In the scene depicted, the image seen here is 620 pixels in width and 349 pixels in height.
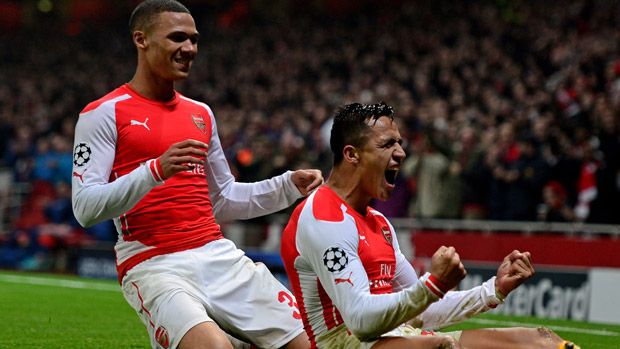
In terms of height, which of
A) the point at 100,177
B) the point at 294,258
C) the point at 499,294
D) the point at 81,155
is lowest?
the point at 499,294

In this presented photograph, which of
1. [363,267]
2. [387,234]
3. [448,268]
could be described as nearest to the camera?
[448,268]

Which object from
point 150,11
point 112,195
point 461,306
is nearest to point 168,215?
point 112,195

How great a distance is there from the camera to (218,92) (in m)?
24.1

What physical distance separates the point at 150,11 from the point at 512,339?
2665 millimetres

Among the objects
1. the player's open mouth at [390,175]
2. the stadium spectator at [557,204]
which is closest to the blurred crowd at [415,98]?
the stadium spectator at [557,204]

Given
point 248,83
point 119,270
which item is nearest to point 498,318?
point 119,270

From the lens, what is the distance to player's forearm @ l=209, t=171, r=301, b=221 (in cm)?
613

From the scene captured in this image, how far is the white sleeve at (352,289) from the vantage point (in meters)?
4.34

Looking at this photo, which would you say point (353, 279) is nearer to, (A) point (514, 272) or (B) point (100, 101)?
(A) point (514, 272)

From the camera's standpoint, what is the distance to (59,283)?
50.8ft

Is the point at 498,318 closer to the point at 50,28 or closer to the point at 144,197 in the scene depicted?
the point at 144,197

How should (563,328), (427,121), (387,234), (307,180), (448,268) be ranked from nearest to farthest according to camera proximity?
(448,268), (387,234), (307,180), (563,328), (427,121)

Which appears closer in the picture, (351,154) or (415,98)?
(351,154)

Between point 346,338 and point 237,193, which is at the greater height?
point 237,193
